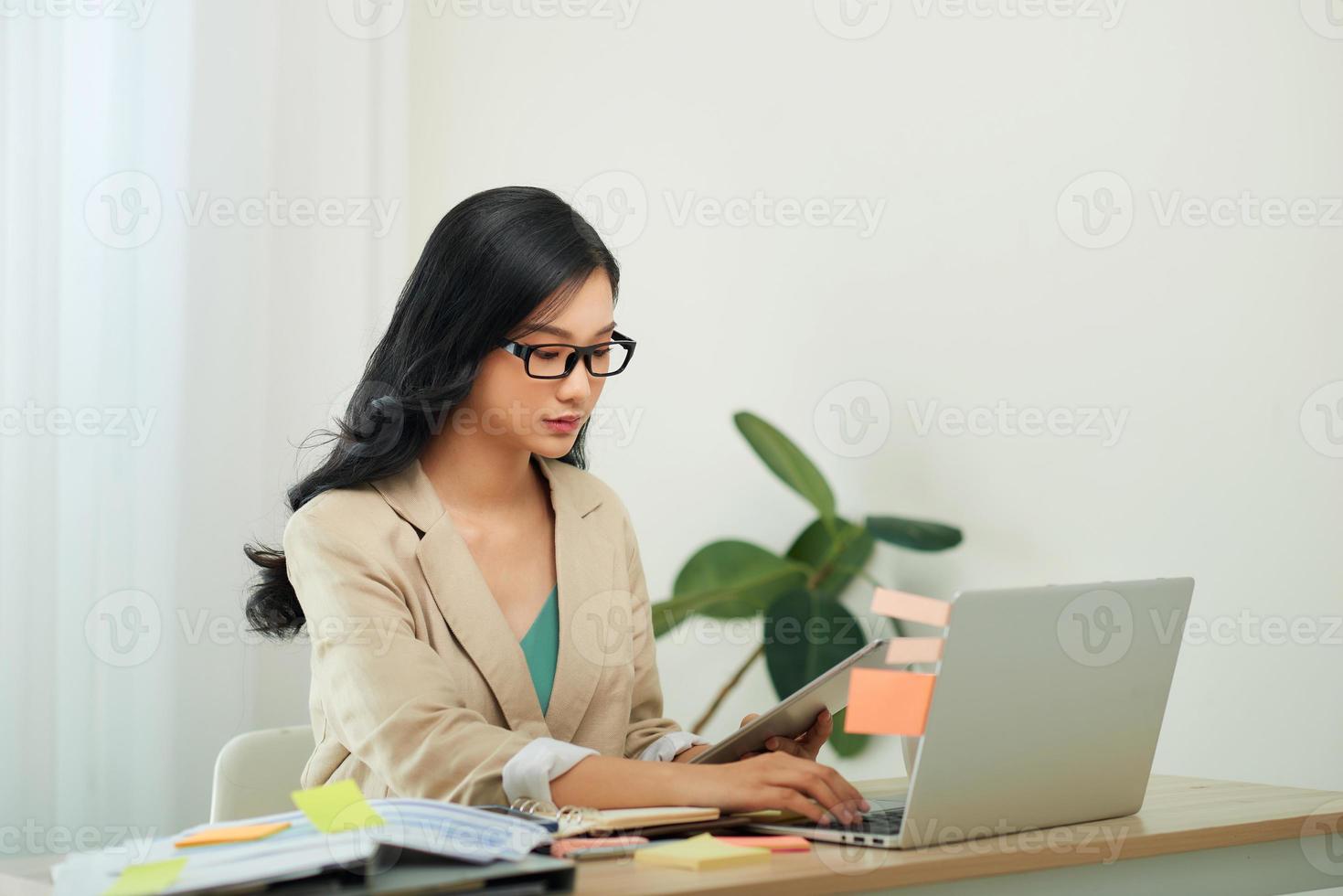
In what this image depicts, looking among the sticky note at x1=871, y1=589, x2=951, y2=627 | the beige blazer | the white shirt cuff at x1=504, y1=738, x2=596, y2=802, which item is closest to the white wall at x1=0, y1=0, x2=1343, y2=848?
the beige blazer

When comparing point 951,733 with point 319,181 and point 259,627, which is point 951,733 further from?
point 319,181

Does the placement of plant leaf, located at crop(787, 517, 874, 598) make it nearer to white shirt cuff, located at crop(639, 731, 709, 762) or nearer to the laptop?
white shirt cuff, located at crop(639, 731, 709, 762)

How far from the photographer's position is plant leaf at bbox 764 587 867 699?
261 centimetres

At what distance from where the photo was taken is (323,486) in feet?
5.14

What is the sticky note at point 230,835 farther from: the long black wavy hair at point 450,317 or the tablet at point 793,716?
the long black wavy hair at point 450,317

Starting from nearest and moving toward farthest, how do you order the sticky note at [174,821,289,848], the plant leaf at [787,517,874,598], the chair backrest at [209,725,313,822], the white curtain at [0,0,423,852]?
the sticky note at [174,821,289,848] → the chair backrest at [209,725,313,822] → the white curtain at [0,0,423,852] → the plant leaf at [787,517,874,598]

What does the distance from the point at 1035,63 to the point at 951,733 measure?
1.94 meters

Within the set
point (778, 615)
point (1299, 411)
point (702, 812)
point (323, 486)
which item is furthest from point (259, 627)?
point (1299, 411)

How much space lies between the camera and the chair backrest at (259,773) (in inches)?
65.9

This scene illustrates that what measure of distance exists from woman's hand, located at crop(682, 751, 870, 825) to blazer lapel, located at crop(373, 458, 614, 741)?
0.34m

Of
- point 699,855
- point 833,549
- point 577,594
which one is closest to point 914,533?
point 833,549

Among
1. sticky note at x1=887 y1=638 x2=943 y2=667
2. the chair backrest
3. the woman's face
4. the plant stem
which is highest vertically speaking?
the woman's face

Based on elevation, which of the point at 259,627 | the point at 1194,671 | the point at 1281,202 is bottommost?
the point at 1194,671

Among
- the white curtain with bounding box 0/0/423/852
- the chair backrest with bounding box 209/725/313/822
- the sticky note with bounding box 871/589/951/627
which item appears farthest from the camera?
the white curtain with bounding box 0/0/423/852
